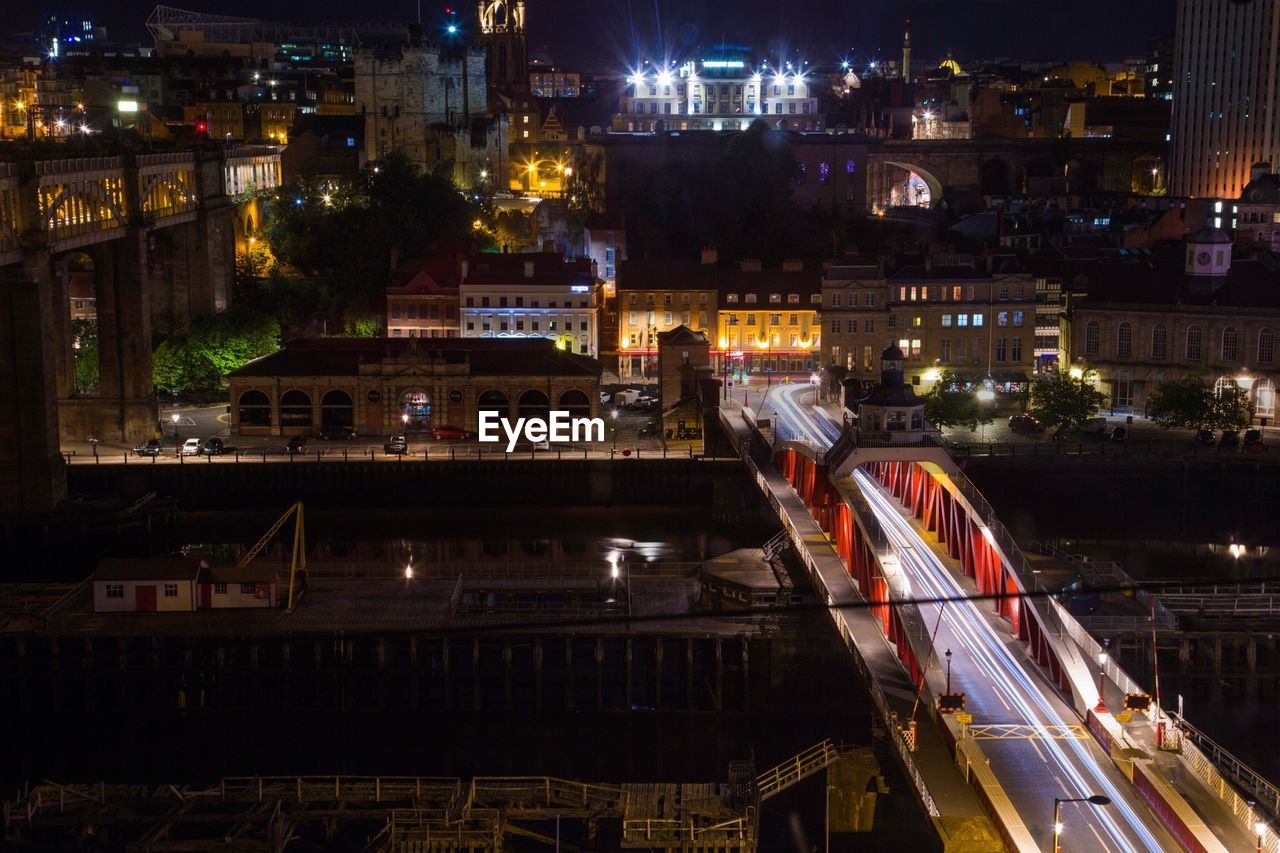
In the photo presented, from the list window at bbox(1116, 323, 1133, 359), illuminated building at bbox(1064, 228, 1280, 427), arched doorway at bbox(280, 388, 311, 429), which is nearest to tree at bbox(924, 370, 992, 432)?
illuminated building at bbox(1064, 228, 1280, 427)

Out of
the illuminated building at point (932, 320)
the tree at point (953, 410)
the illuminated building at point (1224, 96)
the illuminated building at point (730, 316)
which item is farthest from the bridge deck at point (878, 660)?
the illuminated building at point (1224, 96)

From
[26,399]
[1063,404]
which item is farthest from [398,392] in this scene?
[1063,404]

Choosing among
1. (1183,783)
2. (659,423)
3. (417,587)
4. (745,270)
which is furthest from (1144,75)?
(1183,783)

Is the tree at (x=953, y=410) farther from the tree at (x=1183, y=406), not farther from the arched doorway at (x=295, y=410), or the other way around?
the arched doorway at (x=295, y=410)

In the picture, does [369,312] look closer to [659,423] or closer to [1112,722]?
[659,423]

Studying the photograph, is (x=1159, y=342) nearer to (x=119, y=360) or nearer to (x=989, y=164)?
(x=119, y=360)

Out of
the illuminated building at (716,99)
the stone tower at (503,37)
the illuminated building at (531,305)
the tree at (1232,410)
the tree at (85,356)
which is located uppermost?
the stone tower at (503,37)

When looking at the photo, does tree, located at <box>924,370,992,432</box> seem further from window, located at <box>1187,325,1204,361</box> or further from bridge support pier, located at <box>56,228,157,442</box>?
bridge support pier, located at <box>56,228,157,442</box>
